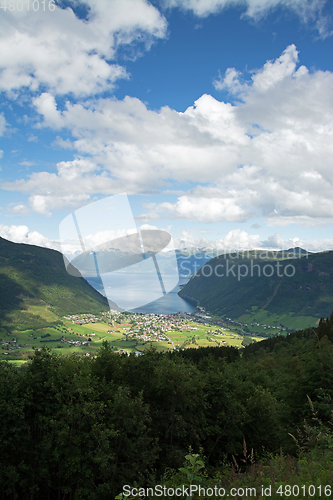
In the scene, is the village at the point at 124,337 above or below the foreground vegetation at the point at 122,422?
below

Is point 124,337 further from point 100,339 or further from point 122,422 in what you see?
point 122,422

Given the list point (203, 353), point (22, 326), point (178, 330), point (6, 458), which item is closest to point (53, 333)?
point (22, 326)

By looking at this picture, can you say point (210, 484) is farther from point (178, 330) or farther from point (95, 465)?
point (178, 330)

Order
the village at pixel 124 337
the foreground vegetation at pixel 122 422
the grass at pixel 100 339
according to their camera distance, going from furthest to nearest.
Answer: the village at pixel 124 337 < the grass at pixel 100 339 < the foreground vegetation at pixel 122 422

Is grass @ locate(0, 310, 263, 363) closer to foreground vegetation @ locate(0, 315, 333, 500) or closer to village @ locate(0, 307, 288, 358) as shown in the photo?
village @ locate(0, 307, 288, 358)

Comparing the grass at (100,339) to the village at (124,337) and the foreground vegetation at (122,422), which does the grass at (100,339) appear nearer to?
the village at (124,337)

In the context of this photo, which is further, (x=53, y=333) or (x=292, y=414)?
(x=53, y=333)

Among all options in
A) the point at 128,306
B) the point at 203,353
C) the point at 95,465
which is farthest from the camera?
the point at 203,353

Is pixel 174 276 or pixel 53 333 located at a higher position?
pixel 174 276

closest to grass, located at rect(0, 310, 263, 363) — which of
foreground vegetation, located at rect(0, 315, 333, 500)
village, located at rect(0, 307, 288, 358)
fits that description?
village, located at rect(0, 307, 288, 358)

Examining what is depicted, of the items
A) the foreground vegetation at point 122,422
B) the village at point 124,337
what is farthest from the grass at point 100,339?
the foreground vegetation at point 122,422

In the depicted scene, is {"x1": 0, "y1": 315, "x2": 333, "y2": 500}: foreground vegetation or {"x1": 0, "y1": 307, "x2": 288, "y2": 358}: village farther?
{"x1": 0, "y1": 307, "x2": 288, "y2": 358}: village
